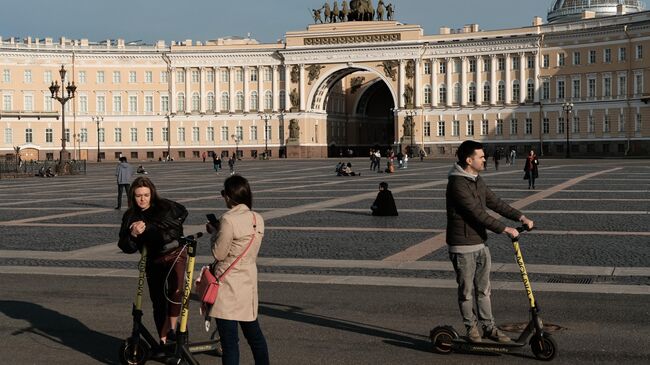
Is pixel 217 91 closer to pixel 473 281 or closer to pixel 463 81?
pixel 463 81

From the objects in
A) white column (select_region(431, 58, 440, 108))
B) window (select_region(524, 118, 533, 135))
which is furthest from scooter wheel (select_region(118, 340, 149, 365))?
white column (select_region(431, 58, 440, 108))

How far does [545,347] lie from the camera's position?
312 inches

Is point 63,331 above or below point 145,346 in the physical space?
below

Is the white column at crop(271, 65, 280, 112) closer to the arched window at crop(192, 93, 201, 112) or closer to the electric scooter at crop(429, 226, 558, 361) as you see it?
the arched window at crop(192, 93, 201, 112)

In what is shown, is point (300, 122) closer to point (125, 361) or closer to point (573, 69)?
point (573, 69)

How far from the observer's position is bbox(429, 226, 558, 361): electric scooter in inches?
312

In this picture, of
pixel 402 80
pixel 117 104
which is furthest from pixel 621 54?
pixel 117 104

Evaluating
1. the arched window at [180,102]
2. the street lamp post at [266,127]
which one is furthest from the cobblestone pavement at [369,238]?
the arched window at [180,102]

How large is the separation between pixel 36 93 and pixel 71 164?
1857 inches

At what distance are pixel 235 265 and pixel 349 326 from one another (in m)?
3.03

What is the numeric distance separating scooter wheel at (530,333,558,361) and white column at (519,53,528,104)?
290 ft

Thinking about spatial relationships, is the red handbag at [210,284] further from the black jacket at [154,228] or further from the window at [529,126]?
the window at [529,126]

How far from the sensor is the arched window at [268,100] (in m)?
104

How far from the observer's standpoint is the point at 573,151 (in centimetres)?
9112
